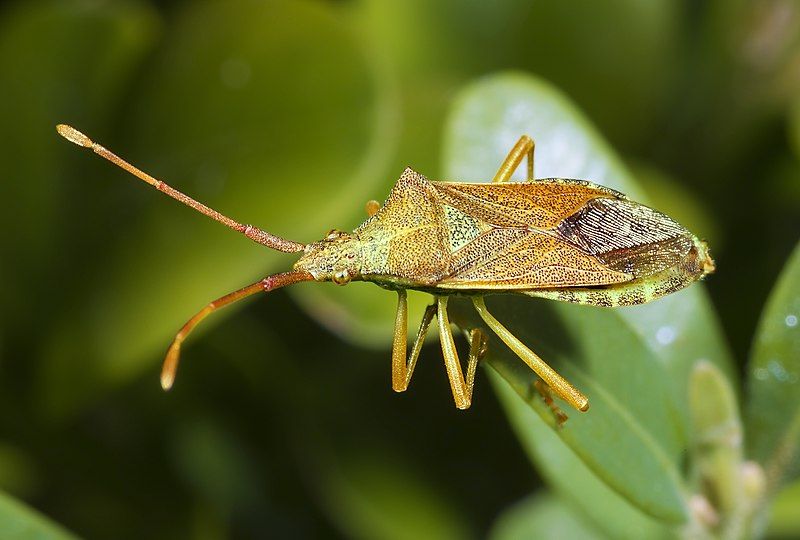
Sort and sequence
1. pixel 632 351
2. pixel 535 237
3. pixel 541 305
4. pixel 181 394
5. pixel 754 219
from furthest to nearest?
pixel 754 219, pixel 181 394, pixel 535 237, pixel 541 305, pixel 632 351

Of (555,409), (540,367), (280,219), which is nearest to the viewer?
(555,409)

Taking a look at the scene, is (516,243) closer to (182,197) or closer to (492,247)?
(492,247)

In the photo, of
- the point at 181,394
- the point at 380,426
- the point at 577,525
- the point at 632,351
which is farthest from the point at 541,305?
the point at 181,394

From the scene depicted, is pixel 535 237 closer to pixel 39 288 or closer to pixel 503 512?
pixel 503 512

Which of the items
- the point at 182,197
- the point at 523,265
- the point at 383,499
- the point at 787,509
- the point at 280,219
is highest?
the point at 182,197

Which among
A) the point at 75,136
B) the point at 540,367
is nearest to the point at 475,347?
the point at 540,367

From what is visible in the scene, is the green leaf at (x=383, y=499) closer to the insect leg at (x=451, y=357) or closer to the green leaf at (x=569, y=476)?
the insect leg at (x=451, y=357)
